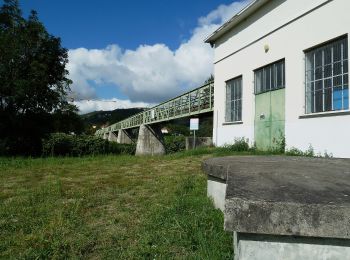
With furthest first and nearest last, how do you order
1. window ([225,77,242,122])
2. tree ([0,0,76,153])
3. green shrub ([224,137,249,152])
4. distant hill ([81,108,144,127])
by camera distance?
distant hill ([81,108,144,127]) < tree ([0,0,76,153]) < window ([225,77,242,122]) < green shrub ([224,137,249,152])

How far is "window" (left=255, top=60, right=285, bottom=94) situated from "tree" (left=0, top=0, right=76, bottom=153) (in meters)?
14.2

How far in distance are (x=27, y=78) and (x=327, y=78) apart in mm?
18362

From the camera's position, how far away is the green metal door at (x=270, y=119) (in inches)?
453

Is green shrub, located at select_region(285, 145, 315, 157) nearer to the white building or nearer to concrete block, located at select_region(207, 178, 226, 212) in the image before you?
the white building

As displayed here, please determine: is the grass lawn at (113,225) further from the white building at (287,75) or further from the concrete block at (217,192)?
the white building at (287,75)

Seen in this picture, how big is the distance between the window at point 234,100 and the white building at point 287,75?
0.13 feet

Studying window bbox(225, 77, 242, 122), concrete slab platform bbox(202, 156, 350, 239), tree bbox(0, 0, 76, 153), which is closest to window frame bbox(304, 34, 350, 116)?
window bbox(225, 77, 242, 122)

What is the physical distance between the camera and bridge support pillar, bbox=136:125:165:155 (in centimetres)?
3112

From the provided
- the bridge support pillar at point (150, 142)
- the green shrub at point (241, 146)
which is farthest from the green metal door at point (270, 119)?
the bridge support pillar at point (150, 142)

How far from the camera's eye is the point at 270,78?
1217 centimetres

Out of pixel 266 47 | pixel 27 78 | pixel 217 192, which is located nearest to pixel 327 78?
pixel 266 47

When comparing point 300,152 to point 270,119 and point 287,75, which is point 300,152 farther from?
point 287,75

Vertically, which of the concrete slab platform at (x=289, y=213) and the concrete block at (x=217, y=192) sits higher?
the concrete slab platform at (x=289, y=213)

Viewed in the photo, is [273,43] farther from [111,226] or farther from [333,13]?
[111,226]
